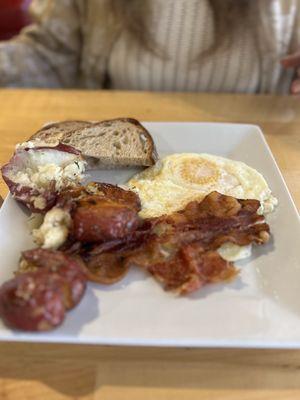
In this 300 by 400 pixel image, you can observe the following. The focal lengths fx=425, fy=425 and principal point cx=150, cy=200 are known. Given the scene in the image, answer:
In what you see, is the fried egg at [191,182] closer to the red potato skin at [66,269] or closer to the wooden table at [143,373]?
the red potato skin at [66,269]

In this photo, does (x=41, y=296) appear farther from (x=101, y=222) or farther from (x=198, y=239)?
(x=198, y=239)

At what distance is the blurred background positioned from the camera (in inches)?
112

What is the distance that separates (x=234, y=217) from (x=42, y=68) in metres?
1.45

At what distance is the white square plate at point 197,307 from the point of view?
80 centimetres

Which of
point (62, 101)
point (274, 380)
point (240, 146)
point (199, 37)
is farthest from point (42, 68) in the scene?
point (274, 380)

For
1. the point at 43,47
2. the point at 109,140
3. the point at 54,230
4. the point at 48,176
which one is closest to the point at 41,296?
the point at 54,230

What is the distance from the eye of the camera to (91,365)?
83 centimetres

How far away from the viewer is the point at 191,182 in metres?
1.27

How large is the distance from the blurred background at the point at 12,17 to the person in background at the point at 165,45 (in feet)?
3.10

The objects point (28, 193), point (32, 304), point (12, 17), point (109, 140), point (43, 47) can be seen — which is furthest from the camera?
point (12, 17)

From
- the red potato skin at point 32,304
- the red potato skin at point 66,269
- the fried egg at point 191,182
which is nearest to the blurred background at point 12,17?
the fried egg at point 191,182

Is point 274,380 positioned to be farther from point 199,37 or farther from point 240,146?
point 199,37

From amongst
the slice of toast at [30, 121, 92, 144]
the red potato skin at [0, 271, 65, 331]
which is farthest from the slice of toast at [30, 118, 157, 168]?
the red potato skin at [0, 271, 65, 331]

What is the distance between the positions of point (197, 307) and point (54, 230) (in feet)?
1.19
